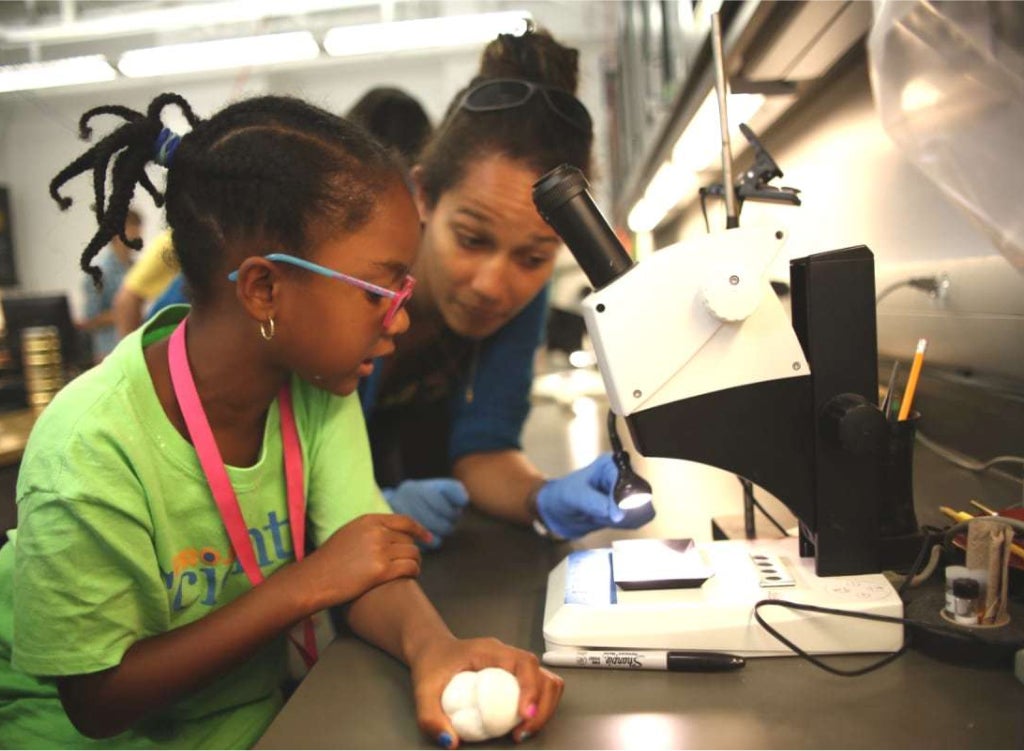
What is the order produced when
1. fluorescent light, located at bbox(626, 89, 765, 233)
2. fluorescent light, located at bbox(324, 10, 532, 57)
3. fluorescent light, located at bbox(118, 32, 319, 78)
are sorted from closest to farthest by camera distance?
fluorescent light, located at bbox(626, 89, 765, 233) → fluorescent light, located at bbox(118, 32, 319, 78) → fluorescent light, located at bbox(324, 10, 532, 57)

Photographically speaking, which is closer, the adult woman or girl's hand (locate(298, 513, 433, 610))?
girl's hand (locate(298, 513, 433, 610))

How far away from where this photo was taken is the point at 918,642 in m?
0.60

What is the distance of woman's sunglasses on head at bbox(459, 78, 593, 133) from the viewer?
1.09 metres

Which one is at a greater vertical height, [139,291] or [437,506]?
[139,291]

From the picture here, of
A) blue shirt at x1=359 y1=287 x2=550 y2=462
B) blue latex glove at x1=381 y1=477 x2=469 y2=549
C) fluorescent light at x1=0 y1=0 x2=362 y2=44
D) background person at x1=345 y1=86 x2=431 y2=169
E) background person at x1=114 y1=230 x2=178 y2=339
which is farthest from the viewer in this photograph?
fluorescent light at x1=0 y1=0 x2=362 y2=44

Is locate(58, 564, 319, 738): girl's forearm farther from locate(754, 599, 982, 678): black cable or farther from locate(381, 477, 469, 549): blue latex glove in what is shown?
locate(754, 599, 982, 678): black cable

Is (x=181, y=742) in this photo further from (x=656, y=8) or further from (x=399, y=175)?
(x=656, y=8)

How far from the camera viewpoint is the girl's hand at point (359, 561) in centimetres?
74

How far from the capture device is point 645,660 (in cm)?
60

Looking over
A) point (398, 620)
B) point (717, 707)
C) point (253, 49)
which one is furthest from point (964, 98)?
point (253, 49)

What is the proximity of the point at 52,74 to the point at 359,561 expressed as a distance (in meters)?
0.60

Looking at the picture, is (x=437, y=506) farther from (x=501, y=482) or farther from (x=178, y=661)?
(x=178, y=661)

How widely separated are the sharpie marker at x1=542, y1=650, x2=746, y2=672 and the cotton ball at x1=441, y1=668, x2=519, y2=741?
10cm

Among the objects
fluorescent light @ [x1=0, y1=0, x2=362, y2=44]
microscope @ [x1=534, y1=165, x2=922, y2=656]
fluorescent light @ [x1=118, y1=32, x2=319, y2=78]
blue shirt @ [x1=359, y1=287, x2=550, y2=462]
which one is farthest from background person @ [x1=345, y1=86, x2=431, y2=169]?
fluorescent light @ [x1=0, y1=0, x2=362, y2=44]
